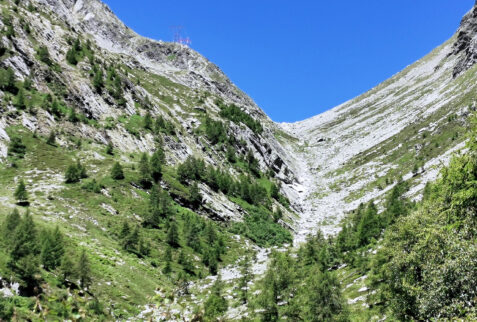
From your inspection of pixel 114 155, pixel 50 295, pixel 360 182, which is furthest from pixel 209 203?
pixel 50 295

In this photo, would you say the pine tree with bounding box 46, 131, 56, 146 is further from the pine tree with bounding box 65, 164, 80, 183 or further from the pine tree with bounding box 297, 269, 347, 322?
the pine tree with bounding box 297, 269, 347, 322

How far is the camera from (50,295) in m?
3.87

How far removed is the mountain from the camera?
24.5 m

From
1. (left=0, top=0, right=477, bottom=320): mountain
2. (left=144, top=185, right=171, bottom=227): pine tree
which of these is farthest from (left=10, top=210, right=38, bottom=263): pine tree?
(left=144, top=185, right=171, bottom=227): pine tree

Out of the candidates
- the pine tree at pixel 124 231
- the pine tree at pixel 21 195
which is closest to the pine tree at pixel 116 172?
the pine tree at pixel 124 231

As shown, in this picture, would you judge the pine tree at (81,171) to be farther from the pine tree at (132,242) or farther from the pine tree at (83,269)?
the pine tree at (83,269)

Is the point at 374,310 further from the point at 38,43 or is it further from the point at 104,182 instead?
the point at 38,43

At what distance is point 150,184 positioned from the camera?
51938 mm

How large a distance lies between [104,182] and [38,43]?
144 feet

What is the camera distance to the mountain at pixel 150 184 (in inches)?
966

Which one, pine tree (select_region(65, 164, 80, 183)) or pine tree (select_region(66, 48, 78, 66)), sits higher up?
pine tree (select_region(66, 48, 78, 66))

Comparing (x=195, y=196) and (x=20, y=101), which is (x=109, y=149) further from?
(x=195, y=196)

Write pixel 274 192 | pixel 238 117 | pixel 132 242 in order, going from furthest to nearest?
pixel 238 117 < pixel 274 192 < pixel 132 242

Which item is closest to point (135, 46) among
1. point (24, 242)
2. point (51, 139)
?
point (51, 139)
